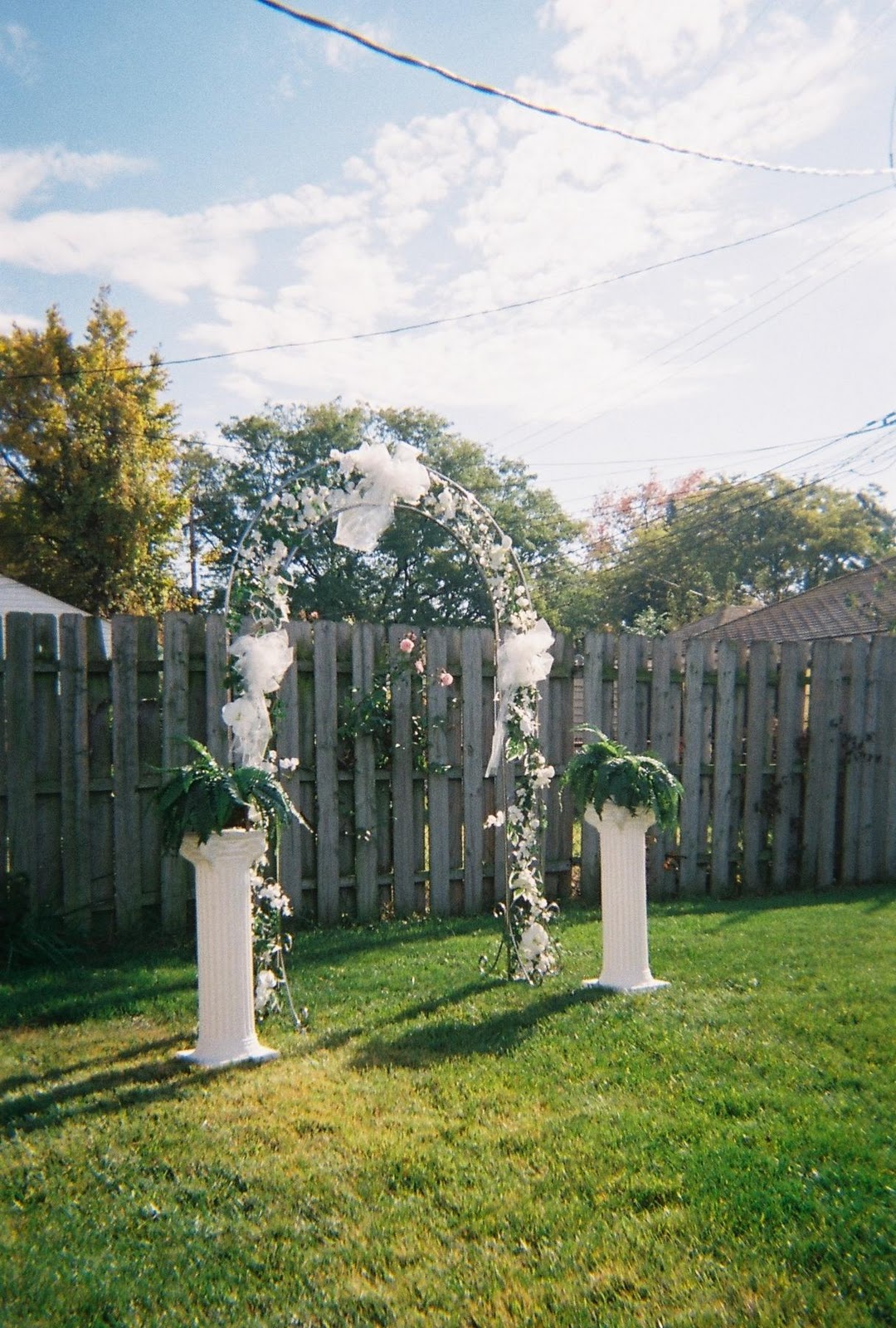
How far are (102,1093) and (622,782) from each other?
245 centimetres

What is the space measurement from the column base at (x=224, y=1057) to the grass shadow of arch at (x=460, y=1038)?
35cm

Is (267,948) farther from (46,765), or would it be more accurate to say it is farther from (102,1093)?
(46,765)

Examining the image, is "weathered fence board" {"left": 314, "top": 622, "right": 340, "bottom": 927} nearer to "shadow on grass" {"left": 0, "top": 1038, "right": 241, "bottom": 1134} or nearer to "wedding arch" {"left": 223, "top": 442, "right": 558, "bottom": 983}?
"wedding arch" {"left": 223, "top": 442, "right": 558, "bottom": 983}

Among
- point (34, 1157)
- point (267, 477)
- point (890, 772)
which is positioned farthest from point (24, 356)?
point (34, 1157)

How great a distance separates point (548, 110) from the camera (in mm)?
4094

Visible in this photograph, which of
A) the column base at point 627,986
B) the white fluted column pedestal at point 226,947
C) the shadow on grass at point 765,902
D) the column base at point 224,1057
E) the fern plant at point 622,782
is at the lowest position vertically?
the shadow on grass at point 765,902

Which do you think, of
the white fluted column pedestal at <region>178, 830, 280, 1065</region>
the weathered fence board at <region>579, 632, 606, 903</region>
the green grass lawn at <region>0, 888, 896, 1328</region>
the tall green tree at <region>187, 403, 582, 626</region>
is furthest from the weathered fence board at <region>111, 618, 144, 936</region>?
the tall green tree at <region>187, 403, 582, 626</region>

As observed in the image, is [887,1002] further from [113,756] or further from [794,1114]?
[113,756]

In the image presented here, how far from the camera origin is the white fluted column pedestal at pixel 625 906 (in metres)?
4.37

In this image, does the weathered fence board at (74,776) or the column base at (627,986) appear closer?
the column base at (627,986)

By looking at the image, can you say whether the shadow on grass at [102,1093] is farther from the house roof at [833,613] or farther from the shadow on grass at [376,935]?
the house roof at [833,613]

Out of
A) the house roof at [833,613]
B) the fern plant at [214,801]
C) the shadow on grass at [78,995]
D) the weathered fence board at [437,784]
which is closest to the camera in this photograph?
the fern plant at [214,801]

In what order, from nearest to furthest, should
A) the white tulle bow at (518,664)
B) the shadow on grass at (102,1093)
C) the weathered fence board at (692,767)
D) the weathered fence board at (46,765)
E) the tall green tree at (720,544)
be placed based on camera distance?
the shadow on grass at (102,1093)
the white tulle bow at (518,664)
the weathered fence board at (46,765)
the weathered fence board at (692,767)
the tall green tree at (720,544)

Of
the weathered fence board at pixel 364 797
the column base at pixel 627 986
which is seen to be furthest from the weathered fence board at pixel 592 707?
the column base at pixel 627 986
